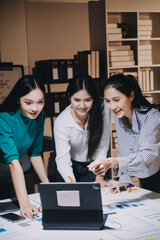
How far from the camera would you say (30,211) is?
1766 mm

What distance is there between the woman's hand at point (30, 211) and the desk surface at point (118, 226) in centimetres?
4

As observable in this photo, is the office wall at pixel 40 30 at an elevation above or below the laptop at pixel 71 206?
above

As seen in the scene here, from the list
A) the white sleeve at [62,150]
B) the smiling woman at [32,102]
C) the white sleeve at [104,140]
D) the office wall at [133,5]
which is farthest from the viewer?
the office wall at [133,5]

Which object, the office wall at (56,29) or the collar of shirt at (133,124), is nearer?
the collar of shirt at (133,124)

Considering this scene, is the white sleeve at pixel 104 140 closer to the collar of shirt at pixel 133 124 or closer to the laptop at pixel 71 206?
the collar of shirt at pixel 133 124

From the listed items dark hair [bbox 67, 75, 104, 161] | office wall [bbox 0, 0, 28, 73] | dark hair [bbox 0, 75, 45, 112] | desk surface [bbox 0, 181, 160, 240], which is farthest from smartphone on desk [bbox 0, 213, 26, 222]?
office wall [bbox 0, 0, 28, 73]

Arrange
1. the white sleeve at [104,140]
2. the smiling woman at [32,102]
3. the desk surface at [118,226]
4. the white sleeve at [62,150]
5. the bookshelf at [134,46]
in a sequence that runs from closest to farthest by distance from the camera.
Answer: the desk surface at [118,226]
the smiling woman at [32,102]
the white sleeve at [62,150]
the white sleeve at [104,140]
the bookshelf at [134,46]

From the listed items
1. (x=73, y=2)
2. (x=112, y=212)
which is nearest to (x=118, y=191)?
(x=112, y=212)

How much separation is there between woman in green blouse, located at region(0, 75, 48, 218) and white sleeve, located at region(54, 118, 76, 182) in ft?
0.44

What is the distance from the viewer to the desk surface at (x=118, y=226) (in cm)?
148

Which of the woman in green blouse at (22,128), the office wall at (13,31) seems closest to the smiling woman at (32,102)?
the woman in green blouse at (22,128)

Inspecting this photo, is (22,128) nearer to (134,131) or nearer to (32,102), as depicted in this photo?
(32,102)

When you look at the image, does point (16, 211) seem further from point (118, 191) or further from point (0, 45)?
point (0, 45)

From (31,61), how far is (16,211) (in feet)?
9.39
